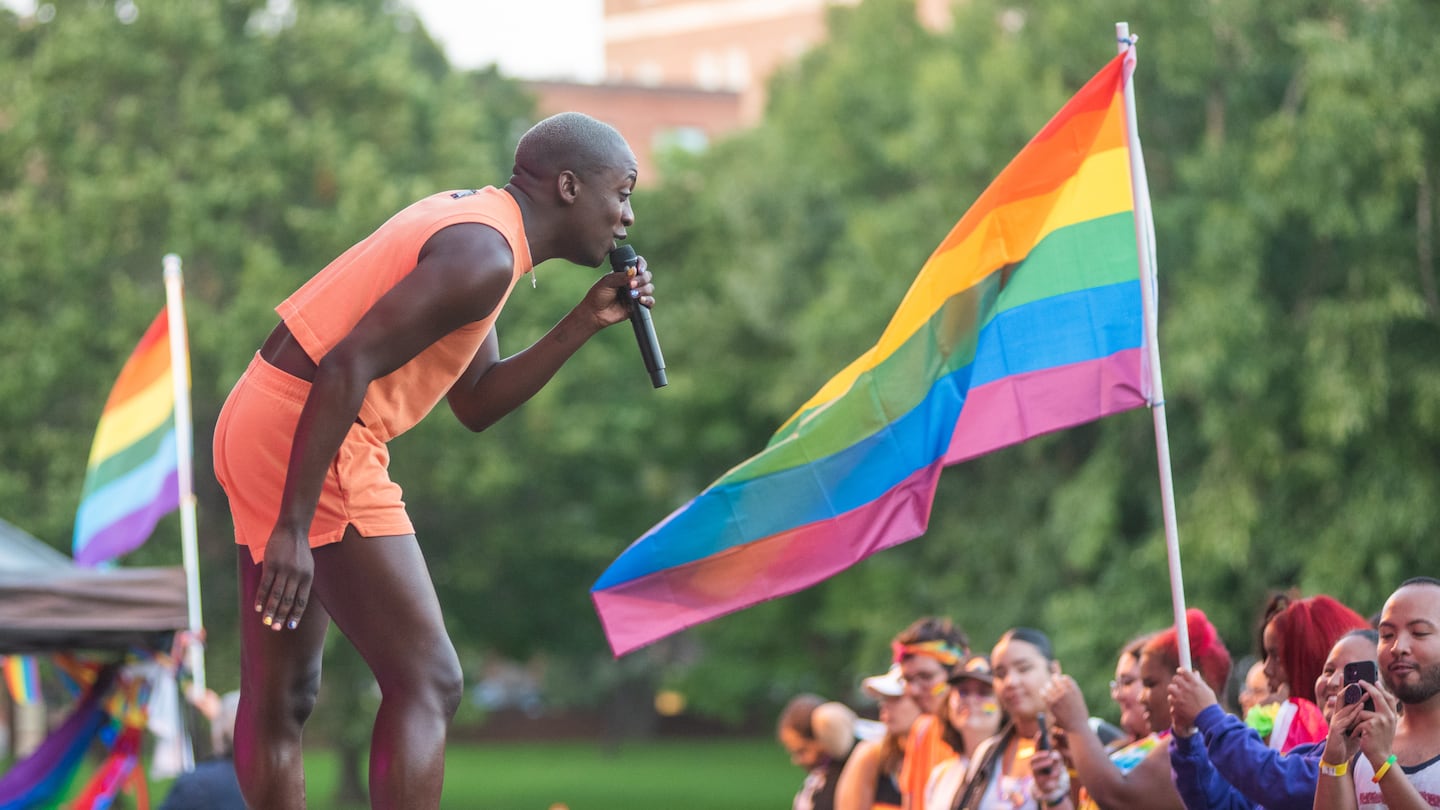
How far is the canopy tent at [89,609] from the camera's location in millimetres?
10258

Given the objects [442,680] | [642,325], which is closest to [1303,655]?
[642,325]

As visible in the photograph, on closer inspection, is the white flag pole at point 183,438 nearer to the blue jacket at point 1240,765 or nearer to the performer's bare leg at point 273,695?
the performer's bare leg at point 273,695

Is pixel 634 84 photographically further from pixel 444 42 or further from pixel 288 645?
pixel 288 645

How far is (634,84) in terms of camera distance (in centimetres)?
7762

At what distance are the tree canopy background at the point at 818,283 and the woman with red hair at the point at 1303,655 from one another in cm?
1505

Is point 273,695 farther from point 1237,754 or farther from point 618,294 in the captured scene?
point 1237,754

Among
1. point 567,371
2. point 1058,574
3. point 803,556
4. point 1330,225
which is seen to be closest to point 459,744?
point 567,371

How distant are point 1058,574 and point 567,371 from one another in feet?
31.2

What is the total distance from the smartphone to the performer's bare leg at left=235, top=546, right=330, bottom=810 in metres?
2.39

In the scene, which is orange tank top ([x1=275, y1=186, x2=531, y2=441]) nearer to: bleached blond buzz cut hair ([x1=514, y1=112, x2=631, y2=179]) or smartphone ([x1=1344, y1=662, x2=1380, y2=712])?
bleached blond buzz cut hair ([x1=514, y1=112, x2=631, y2=179])

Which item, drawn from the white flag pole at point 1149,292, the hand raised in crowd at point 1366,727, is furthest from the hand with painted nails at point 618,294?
the hand raised in crowd at point 1366,727

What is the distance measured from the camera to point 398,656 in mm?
4363

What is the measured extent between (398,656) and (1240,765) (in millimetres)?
2229

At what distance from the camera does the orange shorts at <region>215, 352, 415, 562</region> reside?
442 cm
